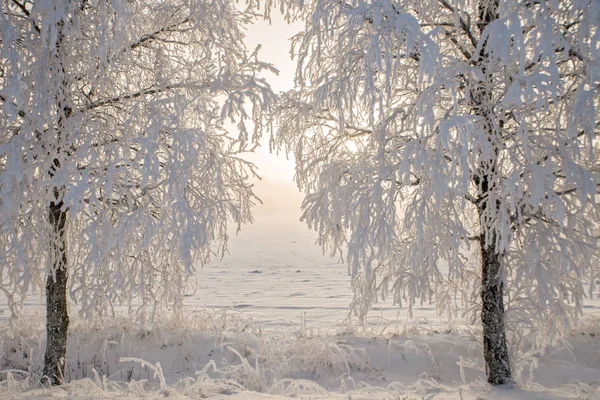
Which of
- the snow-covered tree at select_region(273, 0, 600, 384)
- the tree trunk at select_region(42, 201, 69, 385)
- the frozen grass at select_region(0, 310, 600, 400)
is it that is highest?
the snow-covered tree at select_region(273, 0, 600, 384)

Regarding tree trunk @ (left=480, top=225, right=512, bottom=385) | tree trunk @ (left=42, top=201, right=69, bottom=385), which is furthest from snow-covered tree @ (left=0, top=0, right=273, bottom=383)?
tree trunk @ (left=480, top=225, right=512, bottom=385)

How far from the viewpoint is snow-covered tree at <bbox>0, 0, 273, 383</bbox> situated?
379cm

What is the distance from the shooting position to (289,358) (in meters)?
5.49

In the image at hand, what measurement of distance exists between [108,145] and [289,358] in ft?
11.5

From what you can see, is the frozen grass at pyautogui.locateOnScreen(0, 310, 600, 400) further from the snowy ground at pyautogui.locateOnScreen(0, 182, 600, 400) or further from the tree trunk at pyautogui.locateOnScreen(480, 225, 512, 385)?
the tree trunk at pyautogui.locateOnScreen(480, 225, 512, 385)

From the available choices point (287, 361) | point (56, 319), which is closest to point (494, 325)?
point (287, 361)

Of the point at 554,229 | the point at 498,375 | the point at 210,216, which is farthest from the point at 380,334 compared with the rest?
the point at 210,216

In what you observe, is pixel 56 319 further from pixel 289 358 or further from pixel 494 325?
pixel 494 325

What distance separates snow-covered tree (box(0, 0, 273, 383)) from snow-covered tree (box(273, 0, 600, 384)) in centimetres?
102

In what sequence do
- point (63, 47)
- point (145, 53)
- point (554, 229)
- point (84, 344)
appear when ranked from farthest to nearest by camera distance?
1. point (84, 344)
2. point (145, 53)
3. point (63, 47)
4. point (554, 229)

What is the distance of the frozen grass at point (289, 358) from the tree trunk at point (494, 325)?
0.19m

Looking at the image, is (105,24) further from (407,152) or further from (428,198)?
(428,198)

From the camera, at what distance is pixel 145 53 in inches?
220

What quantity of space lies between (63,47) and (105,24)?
95 centimetres
